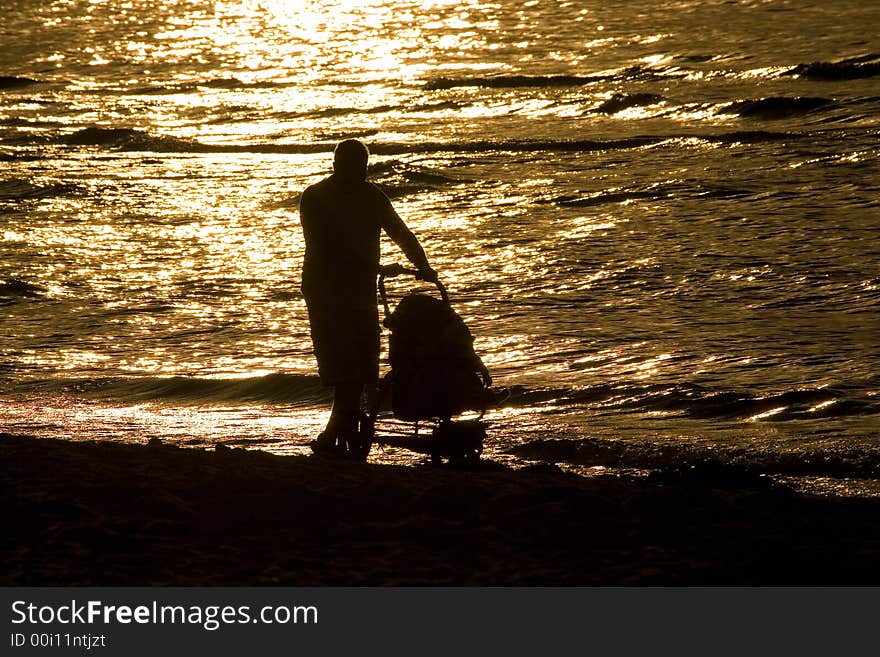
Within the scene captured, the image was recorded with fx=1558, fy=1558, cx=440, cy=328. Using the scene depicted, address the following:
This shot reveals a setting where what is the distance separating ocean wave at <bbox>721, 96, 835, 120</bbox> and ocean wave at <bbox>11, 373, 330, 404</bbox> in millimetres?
17389

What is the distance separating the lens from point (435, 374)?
7.47 m

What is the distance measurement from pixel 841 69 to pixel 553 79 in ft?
20.0

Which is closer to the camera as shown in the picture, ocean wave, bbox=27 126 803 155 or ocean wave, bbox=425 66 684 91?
ocean wave, bbox=27 126 803 155

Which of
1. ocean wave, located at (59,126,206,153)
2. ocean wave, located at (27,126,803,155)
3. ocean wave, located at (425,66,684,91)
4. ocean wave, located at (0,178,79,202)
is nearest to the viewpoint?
ocean wave, located at (0,178,79,202)

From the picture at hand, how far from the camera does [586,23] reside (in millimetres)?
41469

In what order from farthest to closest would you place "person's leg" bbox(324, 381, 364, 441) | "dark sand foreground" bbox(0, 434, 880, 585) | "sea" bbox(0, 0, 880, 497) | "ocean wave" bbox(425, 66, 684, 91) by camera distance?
"ocean wave" bbox(425, 66, 684, 91)
"sea" bbox(0, 0, 880, 497)
"person's leg" bbox(324, 381, 364, 441)
"dark sand foreground" bbox(0, 434, 880, 585)

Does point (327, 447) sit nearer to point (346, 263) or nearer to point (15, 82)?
point (346, 263)

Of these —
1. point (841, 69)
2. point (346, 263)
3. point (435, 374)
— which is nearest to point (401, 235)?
point (346, 263)

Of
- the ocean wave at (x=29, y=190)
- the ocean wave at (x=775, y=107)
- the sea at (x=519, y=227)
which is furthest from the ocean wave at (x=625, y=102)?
the ocean wave at (x=29, y=190)

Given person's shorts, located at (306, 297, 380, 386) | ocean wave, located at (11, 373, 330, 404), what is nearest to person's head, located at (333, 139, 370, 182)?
person's shorts, located at (306, 297, 380, 386)

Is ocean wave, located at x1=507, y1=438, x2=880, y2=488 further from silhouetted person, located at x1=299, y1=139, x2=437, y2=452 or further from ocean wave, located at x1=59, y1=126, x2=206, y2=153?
ocean wave, located at x1=59, y1=126, x2=206, y2=153

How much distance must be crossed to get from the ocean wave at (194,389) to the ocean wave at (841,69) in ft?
69.9

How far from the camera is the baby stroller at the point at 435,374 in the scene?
745cm

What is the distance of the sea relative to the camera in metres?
9.84
